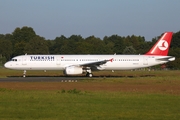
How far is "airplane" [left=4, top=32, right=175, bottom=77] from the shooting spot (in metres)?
48.3

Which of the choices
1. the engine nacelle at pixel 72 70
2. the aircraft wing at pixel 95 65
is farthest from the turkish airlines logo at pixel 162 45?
the engine nacelle at pixel 72 70

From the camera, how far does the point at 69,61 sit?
49.5 m

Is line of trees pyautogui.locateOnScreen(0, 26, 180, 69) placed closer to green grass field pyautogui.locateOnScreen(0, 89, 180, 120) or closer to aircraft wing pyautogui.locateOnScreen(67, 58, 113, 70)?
aircraft wing pyautogui.locateOnScreen(67, 58, 113, 70)

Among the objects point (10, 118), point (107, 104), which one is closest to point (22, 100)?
point (107, 104)

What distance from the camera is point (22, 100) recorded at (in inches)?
771

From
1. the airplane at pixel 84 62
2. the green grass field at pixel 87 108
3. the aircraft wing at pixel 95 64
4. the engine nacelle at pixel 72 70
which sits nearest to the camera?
the green grass field at pixel 87 108

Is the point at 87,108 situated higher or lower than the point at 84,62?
lower

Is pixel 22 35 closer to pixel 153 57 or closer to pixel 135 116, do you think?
pixel 153 57

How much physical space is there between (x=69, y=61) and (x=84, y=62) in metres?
1.84

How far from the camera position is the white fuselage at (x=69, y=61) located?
48.4m

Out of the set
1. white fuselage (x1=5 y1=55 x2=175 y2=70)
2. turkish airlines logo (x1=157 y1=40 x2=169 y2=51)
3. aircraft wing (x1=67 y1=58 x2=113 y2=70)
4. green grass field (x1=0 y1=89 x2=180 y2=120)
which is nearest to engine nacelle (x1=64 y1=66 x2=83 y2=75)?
aircraft wing (x1=67 y1=58 x2=113 y2=70)

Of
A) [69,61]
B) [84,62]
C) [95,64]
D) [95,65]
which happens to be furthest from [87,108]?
[84,62]

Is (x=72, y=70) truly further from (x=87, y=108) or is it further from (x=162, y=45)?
(x=87, y=108)

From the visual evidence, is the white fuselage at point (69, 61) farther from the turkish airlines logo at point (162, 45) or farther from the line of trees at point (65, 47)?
the line of trees at point (65, 47)
